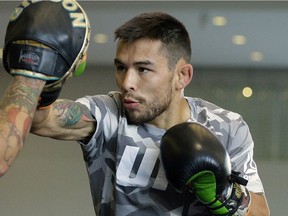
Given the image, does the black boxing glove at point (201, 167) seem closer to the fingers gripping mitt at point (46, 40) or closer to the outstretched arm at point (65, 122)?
the outstretched arm at point (65, 122)

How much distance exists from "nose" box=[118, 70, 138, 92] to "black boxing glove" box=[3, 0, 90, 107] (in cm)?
65

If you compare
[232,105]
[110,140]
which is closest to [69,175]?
[232,105]

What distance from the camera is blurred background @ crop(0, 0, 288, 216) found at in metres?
3.87

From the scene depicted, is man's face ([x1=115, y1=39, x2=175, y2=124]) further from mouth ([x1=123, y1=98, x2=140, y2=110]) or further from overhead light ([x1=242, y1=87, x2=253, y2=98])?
overhead light ([x1=242, y1=87, x2=253, y2=98])

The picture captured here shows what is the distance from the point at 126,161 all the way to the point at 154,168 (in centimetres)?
8

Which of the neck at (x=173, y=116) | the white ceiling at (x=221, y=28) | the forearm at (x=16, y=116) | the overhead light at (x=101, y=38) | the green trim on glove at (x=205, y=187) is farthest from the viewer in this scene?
the overhead light at (x=101, y=38)

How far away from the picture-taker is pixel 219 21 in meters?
3.89

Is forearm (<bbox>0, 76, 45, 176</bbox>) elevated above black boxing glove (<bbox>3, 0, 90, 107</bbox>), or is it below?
below

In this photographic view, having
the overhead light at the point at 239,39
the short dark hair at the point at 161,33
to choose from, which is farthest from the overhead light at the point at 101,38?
the short dark hair at the point at 161,33

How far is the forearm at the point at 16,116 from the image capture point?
112 centimetres

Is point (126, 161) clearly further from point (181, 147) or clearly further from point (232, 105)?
point (232, 105)

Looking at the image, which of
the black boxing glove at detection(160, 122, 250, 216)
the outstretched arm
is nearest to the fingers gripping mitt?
the outstretched arm

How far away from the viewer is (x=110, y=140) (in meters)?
1.96

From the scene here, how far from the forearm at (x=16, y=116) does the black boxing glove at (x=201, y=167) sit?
26.3 inches
